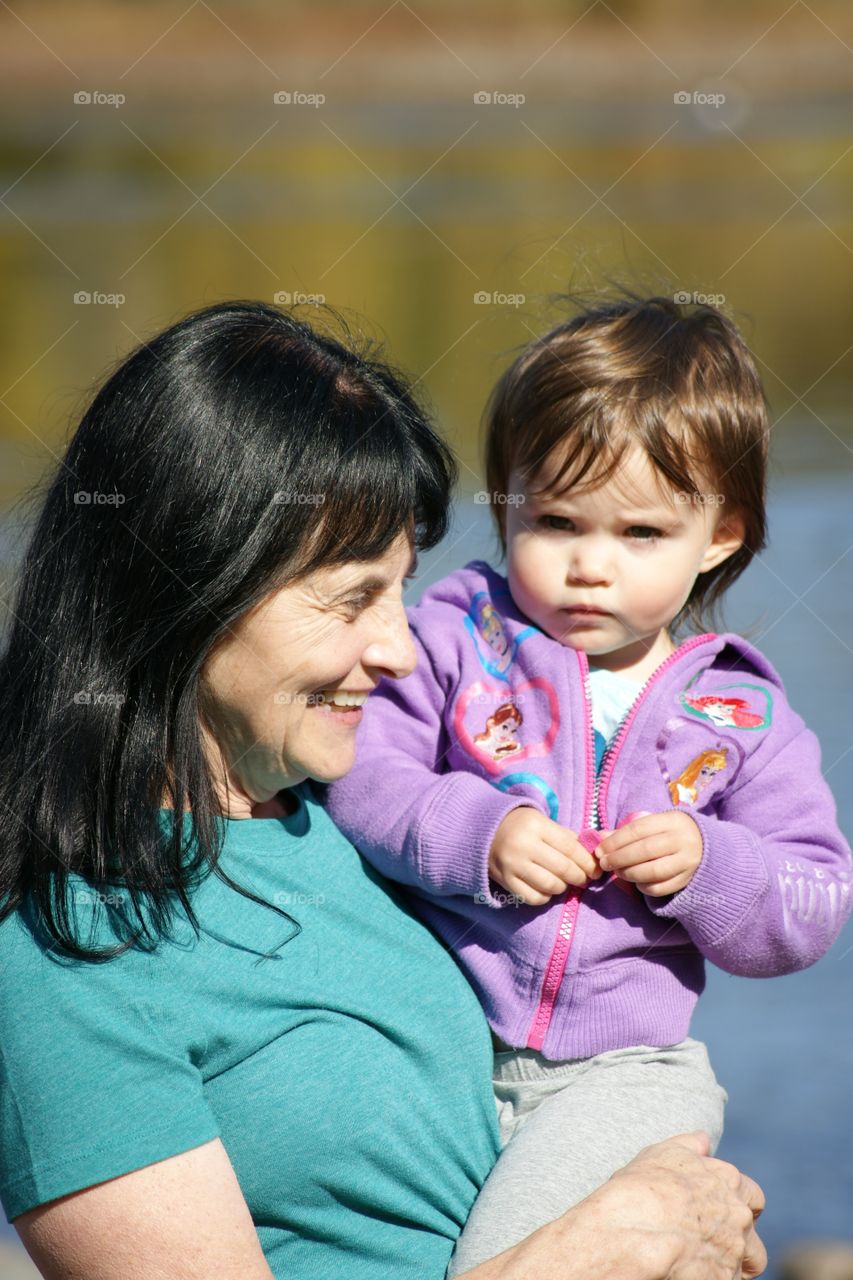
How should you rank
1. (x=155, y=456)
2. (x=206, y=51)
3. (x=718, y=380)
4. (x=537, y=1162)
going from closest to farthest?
(x=155, y=456)
(x=537, y=1162)
(x=718, y=380)
(x=206, y=51)

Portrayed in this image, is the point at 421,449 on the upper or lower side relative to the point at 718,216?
lower

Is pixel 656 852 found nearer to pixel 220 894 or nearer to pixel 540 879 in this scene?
pixel 540 879

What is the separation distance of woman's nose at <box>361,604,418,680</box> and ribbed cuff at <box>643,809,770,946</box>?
1.47ft

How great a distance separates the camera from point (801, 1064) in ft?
14.5

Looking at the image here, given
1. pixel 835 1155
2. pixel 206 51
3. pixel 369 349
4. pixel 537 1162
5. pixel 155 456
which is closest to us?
pixel 155 456

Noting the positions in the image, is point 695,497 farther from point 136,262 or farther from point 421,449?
point 136,262

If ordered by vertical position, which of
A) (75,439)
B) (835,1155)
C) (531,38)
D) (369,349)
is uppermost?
(531,38)

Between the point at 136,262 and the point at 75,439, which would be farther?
the point at 136,262

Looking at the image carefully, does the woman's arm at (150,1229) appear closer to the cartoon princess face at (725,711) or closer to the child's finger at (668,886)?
the child's finger at (668,886)

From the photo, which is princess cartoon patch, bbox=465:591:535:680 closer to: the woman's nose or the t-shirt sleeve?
the woman's nose

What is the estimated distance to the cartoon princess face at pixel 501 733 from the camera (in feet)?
7.63

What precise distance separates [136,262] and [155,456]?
477 inches

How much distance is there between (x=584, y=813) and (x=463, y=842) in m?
0.23

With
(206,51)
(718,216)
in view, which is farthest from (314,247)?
(206,51)
